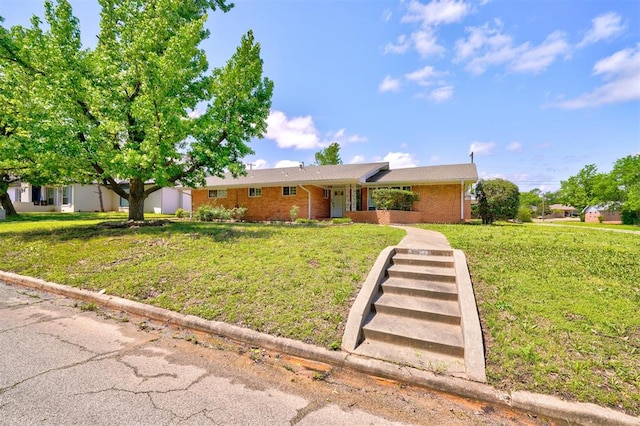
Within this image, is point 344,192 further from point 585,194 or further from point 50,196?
point 585,194

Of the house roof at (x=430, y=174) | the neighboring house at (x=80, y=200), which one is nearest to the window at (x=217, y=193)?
the neighboring house at (x=80, y=200)

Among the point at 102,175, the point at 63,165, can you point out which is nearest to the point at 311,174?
the point at 102,175

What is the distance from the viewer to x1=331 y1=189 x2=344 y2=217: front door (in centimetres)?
2041

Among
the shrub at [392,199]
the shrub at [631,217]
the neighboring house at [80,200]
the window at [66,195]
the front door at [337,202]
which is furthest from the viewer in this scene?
the shrub at [631,217]

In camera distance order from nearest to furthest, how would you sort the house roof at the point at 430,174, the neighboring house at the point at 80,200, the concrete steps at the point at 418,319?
1. the concrete steps at the point at 418,319
2. the house roof at the point at 430,174
3. the neighboring house at the point at 80,200

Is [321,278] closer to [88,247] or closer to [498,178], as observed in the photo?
[88,247]

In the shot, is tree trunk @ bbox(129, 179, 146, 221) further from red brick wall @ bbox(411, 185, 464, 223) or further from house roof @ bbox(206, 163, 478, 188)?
red brick wall @ bbox(411, 185, 464, 223)

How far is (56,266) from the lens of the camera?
23.1 ft

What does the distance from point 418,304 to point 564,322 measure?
1.77 metres

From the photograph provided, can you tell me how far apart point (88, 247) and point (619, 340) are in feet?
36.3

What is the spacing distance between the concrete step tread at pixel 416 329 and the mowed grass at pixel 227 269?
0.50 m

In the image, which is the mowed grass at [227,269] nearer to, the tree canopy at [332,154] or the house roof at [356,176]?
the house roof at [356,176]

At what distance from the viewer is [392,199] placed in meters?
16.1

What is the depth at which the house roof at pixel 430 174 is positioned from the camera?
16438 mm
